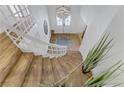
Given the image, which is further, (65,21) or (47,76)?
(65,21)

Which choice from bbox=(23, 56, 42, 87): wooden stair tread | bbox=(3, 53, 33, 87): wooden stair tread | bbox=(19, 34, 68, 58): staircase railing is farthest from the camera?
bbox=(19, 34, 68, 58): staircase railing

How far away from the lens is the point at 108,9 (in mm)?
2850

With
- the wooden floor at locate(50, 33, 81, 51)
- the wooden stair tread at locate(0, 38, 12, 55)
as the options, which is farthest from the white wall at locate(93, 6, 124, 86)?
the wooden floor at locate(50, 33, 81, 51)

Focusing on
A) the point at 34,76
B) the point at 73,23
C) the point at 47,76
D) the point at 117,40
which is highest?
the point at 117,40

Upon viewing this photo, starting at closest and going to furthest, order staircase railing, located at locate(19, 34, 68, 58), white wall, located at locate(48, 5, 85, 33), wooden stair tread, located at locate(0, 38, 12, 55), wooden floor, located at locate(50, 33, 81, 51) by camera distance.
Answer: wooden stair tread, located at locate(0, 38, 12, 55), staircase railing, located at locate(19, 34, 68, 58), wooden floor, located at locate(50, 33, 81, 51), white wall, located at locate(48, 5, 85, 33)

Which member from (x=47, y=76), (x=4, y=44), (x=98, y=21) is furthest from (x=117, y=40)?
(x=4, y=44)

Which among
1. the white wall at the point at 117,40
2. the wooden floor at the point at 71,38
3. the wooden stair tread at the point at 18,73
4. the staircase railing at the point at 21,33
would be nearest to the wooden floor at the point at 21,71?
the wooden stair tread at the point at 18,73

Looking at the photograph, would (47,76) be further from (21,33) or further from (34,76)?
(21,33)

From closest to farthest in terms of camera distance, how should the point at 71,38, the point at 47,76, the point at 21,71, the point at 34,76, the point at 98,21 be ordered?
the point at 21,71 < the point at 34,76 < the point at 47,76 < the point at 98,21 < the point at 71,38

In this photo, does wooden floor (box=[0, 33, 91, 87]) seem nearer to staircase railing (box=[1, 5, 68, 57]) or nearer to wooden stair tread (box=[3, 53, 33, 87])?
wooden stair tread (box=[3, 53, 33, 87])

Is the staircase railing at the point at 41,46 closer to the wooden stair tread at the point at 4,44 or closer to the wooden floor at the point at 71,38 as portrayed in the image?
the wooden stair tread at the point at 4,44

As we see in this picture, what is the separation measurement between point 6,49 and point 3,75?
2.74 feet
